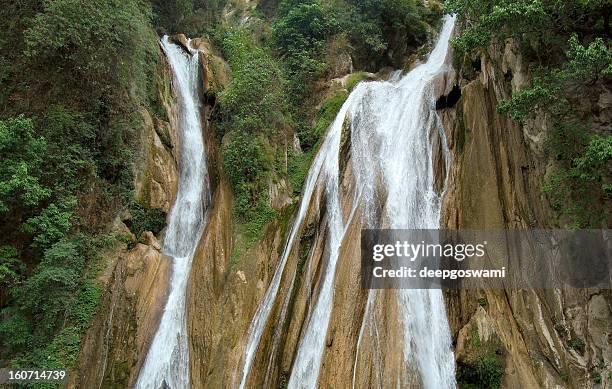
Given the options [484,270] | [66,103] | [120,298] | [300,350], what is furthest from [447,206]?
[66,103]

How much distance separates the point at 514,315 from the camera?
9602 mm

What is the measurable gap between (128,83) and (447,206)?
10278 millimetres

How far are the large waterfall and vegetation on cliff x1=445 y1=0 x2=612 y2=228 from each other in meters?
3.05

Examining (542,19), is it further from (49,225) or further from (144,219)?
(49,225)

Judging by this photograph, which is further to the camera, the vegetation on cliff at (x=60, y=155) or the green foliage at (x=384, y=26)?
the green foliage at (x=384, y=26)

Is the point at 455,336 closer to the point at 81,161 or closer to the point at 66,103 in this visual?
the point at 81,161

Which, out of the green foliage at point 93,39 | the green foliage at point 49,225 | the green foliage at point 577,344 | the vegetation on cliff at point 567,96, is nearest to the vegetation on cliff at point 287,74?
the green foliage at point 93,39

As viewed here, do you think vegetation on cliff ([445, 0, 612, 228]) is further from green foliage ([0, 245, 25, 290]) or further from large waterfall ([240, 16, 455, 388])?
green foliage ([0, 245, 25, 290])

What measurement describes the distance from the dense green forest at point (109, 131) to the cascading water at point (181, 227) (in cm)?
94

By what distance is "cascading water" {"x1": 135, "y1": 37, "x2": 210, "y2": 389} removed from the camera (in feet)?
35.0

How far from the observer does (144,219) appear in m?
13.4

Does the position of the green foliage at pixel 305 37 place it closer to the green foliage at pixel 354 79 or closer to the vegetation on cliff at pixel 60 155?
the green foliage at pixel 354 79

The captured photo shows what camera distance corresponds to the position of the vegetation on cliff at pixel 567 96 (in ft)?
28.4

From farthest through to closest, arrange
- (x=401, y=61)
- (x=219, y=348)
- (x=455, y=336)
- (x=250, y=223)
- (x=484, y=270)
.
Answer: (x=401, y=61)
(x=250, y=223)
(x=219, y=348)
(x=484, y=270)
(x=455, y=336)
